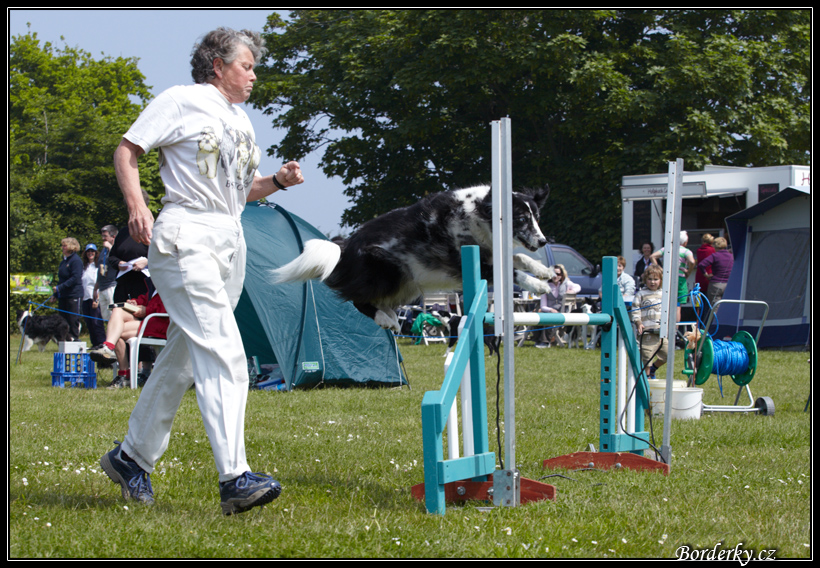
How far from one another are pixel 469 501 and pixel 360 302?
1.03 m

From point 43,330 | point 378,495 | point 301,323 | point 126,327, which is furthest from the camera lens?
point 43,330

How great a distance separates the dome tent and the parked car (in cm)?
684

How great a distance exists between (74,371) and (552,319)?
594cm

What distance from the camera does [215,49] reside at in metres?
2.88

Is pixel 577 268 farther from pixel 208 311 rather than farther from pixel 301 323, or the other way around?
pixel 208 311

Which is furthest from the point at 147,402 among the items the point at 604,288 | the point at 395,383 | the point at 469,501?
the point at 395,383

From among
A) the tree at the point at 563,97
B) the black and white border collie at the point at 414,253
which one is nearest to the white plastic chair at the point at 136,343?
the black and white border collie at the point at 414,253

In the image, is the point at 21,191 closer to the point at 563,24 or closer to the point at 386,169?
the point at 386,169

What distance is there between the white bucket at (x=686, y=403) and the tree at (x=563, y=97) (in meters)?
12.8

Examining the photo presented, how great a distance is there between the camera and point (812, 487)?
11.2 feet

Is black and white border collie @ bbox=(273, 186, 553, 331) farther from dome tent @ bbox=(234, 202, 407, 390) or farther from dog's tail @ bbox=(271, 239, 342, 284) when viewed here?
dome tent @ bbox=(234, 202, 407, 390)

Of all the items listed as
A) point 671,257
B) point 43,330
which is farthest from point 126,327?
point 43,330

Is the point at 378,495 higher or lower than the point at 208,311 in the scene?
lower

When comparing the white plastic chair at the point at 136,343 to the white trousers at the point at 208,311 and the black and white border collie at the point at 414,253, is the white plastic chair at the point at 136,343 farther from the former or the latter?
the white trousers at the point at 208,311
